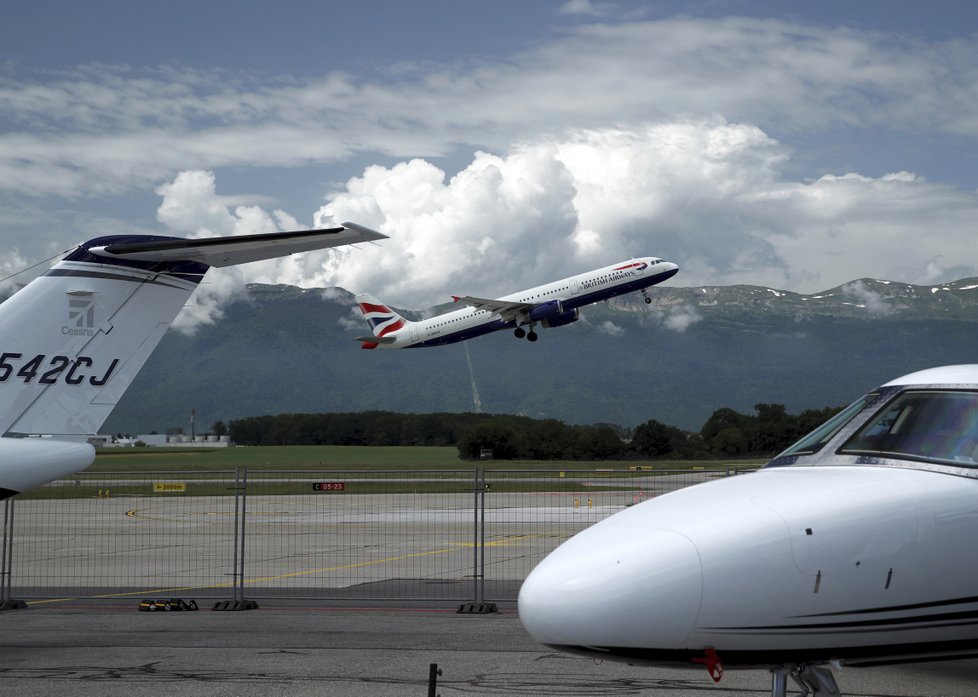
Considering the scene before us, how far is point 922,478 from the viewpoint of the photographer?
5.93 m

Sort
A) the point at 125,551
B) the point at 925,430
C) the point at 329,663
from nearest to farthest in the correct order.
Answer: the point at 925,430
the point at 329,663
the point at 125,551

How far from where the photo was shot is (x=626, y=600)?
519 centimetres

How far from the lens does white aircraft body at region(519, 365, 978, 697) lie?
5238 millimetres

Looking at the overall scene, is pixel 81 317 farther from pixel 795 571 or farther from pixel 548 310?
pixel 548 310

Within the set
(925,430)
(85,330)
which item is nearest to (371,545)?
(85,330)

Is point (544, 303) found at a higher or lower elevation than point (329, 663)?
higher

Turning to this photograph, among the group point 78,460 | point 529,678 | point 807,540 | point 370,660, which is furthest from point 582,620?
point 78,460

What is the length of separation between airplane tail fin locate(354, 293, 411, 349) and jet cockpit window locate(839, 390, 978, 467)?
6820 centimetres

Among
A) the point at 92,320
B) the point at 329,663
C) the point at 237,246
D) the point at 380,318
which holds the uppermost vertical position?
the point at 380,318

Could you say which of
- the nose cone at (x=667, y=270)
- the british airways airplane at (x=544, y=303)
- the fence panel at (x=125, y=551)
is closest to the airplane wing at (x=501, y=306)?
the british airways airplane at (x=544, y=303)

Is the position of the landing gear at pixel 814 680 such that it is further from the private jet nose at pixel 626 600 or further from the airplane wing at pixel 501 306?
the airplane wing at pixel 501 306

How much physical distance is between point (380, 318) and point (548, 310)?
1696cm

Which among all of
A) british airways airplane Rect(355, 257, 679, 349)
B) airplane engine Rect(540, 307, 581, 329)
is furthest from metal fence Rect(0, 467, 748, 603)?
british airways airplane Rect(355, 257, 679, 349)

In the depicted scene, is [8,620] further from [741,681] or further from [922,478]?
[922,478]
